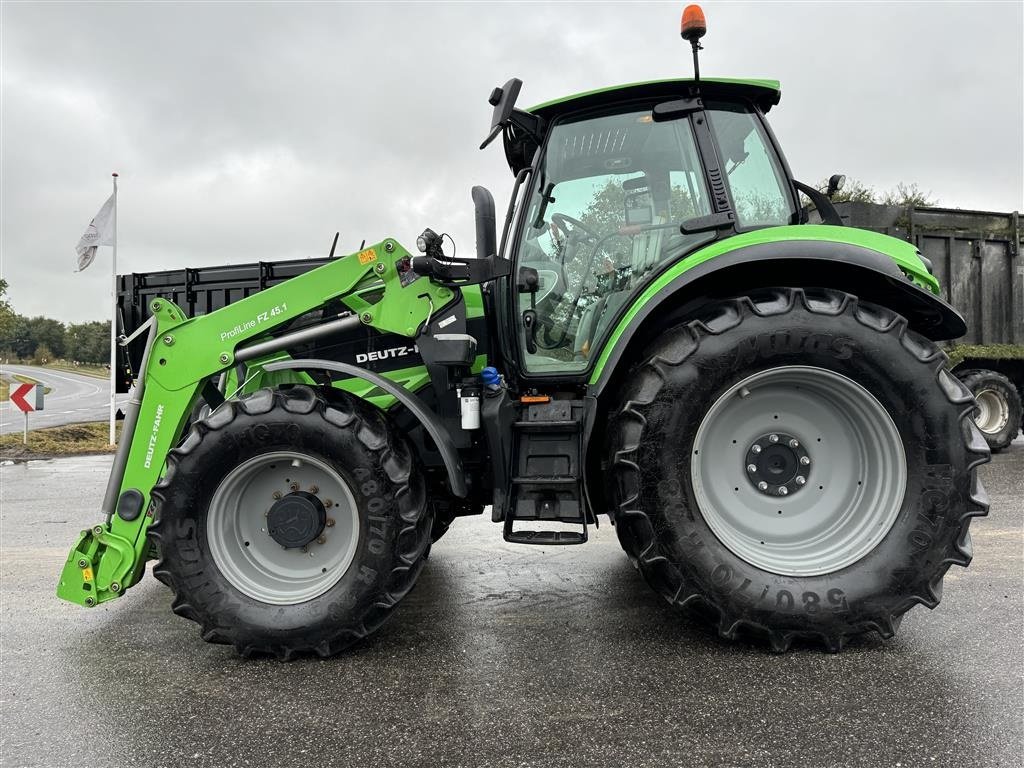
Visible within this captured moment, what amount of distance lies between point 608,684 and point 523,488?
80cm

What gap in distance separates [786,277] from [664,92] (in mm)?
1001

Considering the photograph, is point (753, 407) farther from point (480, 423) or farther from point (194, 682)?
point (194, 682)

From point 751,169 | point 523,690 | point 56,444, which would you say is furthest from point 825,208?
point 56,444

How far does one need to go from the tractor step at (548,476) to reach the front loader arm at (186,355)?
0.69 metres

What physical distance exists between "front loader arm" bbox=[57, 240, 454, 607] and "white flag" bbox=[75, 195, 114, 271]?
10215 mm

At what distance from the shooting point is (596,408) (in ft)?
8.80

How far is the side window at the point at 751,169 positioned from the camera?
9.61 feet

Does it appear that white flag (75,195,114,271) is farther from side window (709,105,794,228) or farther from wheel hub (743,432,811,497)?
wheel hub (743,432,811,497)

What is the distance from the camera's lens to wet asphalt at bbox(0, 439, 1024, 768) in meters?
1.92

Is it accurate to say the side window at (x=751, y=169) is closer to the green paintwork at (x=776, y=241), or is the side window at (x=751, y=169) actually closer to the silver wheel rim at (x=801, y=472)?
the green paintwork at (x=776, y=241)

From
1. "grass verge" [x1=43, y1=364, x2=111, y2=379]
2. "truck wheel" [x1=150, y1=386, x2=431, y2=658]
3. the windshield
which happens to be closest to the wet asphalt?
"truck wheel" [x1=150, y1=386, x2=431, y2=658]

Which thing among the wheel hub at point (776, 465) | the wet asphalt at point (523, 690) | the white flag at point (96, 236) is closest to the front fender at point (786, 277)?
the wheel hub at point (776, 465)

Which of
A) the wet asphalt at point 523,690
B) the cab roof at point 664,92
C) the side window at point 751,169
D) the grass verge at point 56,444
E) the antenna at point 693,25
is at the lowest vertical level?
the wet asphalt at point 523,690

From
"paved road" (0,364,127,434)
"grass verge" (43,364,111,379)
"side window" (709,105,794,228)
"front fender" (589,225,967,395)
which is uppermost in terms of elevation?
"grass verge" (43,364,111,379)
